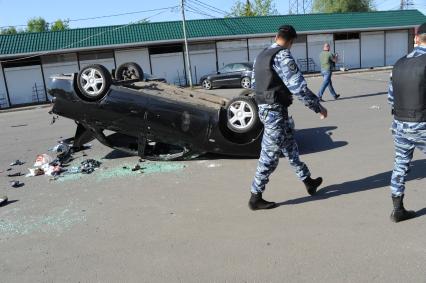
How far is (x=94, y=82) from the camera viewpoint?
21.7 feet

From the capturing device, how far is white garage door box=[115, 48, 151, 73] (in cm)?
2794

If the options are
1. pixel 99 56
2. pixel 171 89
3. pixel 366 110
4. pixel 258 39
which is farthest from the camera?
pixel 258 39

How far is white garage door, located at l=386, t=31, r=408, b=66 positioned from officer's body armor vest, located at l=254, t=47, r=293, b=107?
32.6 meters

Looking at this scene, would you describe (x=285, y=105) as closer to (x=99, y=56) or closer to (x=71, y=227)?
(x=71, y=227)

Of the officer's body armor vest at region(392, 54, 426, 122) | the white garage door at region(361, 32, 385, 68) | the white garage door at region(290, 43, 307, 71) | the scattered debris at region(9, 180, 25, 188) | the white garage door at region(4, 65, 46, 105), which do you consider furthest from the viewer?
the white garage door at region(361, 32, 385, 68)

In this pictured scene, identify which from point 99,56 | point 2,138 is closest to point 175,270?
point 2,138

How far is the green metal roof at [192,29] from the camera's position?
25.7 m

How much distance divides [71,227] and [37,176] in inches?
100

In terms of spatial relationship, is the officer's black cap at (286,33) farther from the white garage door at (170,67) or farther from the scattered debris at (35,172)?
the white garage door at (170,67)

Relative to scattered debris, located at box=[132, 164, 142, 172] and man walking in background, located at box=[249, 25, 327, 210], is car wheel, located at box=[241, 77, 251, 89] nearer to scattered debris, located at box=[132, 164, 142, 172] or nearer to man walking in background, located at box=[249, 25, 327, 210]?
scattered debris, located at box=[132, 164, 142, 172]

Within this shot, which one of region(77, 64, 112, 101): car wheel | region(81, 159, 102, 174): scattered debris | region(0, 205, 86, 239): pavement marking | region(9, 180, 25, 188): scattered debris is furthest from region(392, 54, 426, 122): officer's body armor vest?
region(9, 180, 25, 188): scattered debris

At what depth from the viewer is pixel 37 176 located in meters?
6.73

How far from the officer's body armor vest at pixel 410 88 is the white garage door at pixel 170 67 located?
83.5 feet

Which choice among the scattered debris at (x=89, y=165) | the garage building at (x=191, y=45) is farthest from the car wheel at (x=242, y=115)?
the garage building at (x=191, y=45)
